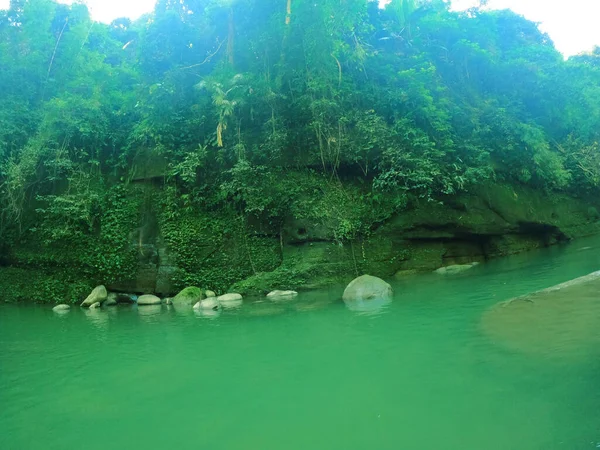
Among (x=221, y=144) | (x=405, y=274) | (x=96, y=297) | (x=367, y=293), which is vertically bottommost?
(x=405, y=274)

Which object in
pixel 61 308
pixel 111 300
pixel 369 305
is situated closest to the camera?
pixel 369 305

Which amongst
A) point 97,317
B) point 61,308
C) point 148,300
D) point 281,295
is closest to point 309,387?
point 281,295

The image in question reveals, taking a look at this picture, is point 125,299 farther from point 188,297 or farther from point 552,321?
point 552,321

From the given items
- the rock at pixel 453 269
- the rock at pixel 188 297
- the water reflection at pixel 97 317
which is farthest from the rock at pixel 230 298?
the rock at pixel 453 269

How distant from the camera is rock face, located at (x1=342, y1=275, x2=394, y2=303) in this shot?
8273 mm

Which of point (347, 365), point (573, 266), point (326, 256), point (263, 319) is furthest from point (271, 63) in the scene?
point (347, 365)

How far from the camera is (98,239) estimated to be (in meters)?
11.9

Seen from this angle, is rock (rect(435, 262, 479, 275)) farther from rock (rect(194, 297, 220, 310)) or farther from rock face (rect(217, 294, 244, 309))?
rock (rect(194, 297, 220, 310))

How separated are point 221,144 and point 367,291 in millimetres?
6706

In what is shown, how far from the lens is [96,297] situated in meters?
10.8

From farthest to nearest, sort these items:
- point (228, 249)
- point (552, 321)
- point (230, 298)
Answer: point (228, 249), point (230, 298), point (552, 321)

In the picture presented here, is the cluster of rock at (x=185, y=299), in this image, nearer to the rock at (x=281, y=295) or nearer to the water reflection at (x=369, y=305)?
the rock at (x=281, y=295)

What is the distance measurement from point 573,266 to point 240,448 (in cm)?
960

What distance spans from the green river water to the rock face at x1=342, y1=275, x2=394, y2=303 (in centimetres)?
161
